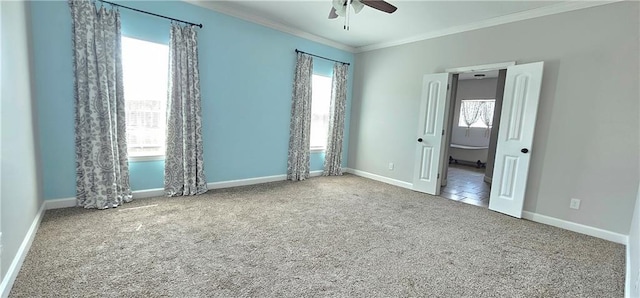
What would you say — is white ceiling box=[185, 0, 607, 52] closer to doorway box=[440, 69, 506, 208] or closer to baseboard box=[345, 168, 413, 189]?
baseboard box=[345, 168, 413, 189]

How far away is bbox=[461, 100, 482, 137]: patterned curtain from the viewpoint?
827cm

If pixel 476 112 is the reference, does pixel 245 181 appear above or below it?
below

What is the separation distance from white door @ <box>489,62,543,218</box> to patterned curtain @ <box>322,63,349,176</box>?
274 centimetres

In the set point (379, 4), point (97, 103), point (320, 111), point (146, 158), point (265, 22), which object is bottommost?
point (146, 158)

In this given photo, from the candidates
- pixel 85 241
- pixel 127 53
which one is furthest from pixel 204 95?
pixel 85 241

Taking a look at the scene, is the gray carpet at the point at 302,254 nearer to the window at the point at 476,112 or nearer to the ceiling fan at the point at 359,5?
the ceiling fan at the point at 359,5

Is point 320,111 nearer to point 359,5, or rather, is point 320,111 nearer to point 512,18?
point 359,5

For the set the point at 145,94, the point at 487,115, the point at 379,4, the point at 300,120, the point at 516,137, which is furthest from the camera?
the point at 487,115

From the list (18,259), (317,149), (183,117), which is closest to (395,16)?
(317,149)

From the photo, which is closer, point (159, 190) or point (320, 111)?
point (159, 190)

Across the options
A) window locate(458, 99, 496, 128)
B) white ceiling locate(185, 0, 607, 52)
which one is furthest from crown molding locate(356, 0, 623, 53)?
window locate(458, 99, 496, 128)

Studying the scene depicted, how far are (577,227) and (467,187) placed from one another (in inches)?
79.2

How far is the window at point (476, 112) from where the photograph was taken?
8023 millimetres

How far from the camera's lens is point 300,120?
16.0ft
